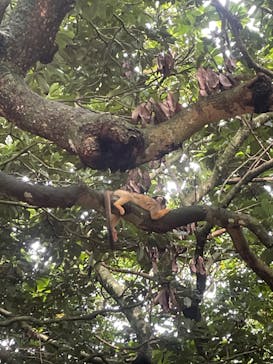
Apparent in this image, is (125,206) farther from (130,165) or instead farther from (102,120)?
(102,120)

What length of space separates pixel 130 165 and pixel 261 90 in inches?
27.4

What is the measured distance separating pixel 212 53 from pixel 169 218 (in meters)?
1.58

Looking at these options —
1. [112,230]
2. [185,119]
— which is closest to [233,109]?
[185,119]

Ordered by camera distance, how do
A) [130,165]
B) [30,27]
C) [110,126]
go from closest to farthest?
[110,126] < [130,165] < [30,27]

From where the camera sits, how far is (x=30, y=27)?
8.78 ft

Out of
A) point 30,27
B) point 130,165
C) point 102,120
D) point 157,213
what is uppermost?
point 30,27

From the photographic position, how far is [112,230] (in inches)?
94.7

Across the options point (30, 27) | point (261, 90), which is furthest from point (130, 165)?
point (30, 27)

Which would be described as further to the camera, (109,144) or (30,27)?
(30,27)

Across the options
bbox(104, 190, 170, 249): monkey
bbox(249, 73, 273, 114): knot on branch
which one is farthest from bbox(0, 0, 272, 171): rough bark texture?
bbox(104, 190, 170, 249): monkey

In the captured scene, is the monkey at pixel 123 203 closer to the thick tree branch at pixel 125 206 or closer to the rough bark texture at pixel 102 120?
the thick tree branch at pixel 125 206

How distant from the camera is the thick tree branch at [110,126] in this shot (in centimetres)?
226

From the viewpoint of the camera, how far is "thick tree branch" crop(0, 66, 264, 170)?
2.26 m

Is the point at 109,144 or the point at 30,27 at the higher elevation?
the point at 30,27
